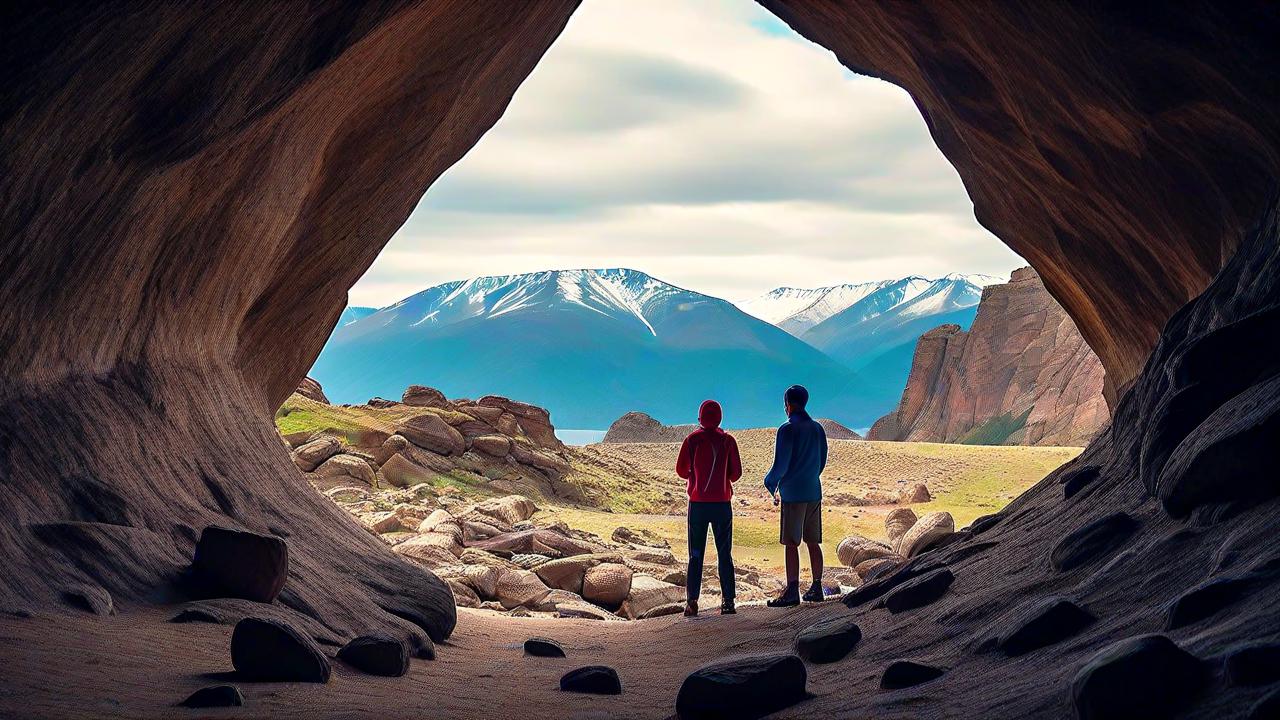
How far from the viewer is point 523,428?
3706cm

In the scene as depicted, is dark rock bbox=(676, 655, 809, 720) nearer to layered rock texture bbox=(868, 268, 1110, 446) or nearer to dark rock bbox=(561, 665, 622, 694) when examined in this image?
dark rock bbox=(561, 665, 622, 694)

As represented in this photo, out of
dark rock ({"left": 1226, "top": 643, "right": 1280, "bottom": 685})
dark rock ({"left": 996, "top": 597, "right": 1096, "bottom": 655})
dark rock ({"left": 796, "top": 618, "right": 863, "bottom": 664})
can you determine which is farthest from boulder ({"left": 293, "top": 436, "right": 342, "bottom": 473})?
dark rock ({"left": 1226, "top": 643, "right": 1280, "bottom": 685})

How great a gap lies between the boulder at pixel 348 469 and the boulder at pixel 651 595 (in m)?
13.4

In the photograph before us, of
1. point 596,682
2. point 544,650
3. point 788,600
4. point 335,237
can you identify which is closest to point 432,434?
point 335,237

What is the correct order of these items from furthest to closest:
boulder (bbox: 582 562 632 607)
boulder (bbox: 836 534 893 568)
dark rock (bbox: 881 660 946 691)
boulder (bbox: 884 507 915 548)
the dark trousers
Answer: boulder (bbox: 884 507 915 548), boulder (bbox: 836 534 893 568), boulder (bbox: 582 562 632 607), the dark trousers, dark rock (bbox: 881 660 946 691)

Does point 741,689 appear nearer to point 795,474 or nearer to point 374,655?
point 374,655

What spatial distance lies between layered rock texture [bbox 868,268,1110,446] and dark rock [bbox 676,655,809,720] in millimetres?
54030

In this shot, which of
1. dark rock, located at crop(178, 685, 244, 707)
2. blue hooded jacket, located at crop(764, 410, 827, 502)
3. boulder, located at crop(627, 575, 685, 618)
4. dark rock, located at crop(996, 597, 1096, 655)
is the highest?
blue hooded jacket, located at crop(764, 410, 827, 502)

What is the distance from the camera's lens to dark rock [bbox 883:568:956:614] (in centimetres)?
852

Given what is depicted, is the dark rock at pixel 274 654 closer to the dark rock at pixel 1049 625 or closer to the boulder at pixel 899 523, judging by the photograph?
the dark rock at pixel 1049 625

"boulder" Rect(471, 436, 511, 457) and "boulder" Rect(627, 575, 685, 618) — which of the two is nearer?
"boulder" Rect(627, 575, 685, 618)

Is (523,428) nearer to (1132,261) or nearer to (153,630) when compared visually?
(1132,261)

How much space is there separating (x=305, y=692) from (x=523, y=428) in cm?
3166

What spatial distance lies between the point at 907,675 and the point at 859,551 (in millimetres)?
12497
